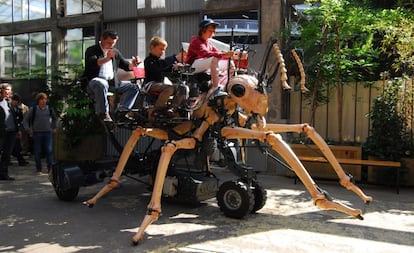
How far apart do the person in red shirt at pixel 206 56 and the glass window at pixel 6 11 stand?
11.1m

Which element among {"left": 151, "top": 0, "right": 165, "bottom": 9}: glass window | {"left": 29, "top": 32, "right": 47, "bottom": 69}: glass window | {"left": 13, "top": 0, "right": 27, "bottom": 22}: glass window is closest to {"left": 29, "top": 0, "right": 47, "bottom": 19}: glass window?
{"left": 13, "top": 0, "right": 27, "bottom": 22}: glass window

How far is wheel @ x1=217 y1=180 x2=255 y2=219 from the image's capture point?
5.69 meters

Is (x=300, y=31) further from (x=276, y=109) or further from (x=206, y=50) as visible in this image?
(x=206, y=50)

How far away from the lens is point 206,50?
5.89m

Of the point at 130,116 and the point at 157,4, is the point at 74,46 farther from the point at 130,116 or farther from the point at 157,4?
the point at 130,116

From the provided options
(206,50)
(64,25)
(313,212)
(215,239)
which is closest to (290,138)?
(313,212)

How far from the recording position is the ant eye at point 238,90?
5344mm

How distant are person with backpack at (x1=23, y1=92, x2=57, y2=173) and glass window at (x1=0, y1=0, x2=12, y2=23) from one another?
21.5ft

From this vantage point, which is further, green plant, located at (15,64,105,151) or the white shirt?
green plant, located at (15,64,105,151)

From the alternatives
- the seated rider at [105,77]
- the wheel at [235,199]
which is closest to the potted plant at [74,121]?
the seated rider at [105,77]

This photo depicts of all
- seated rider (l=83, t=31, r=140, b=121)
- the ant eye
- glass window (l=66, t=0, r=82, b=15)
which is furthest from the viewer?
glass window (l=66, t=0, r=82, b=15)

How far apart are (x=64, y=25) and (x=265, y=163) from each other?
7555mm

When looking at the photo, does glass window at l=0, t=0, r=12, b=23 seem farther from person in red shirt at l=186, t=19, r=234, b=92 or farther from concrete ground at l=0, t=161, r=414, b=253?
person in red shirt at l=186, t=19, r=234, b=92

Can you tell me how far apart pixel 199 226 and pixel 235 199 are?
662 mm
